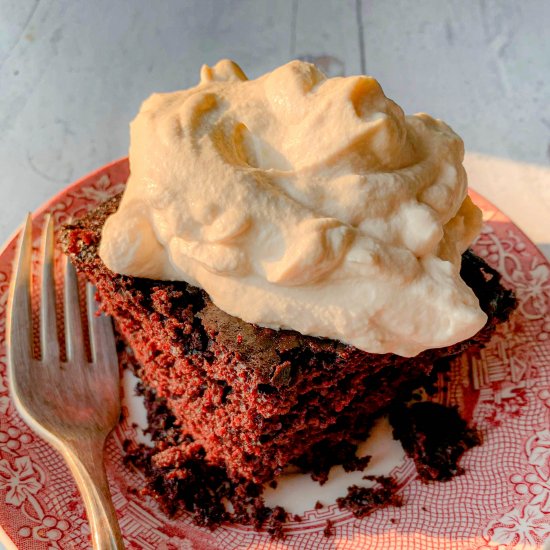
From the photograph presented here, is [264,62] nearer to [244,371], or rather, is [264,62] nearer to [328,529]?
[244,371]

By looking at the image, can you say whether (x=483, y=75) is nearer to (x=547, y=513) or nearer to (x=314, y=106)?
(x=314, y=106)

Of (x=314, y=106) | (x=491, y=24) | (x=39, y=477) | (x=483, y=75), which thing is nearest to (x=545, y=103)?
(x=483, y=75)

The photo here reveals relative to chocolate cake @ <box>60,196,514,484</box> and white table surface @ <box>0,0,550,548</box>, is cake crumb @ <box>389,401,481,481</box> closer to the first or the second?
chocolate cake @ <box>60,196,514,484</box>

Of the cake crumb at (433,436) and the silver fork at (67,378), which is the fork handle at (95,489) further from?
the cake crumb at (433,436)

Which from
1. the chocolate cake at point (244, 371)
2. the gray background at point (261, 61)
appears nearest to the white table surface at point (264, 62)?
the gray background at point (261, 61)

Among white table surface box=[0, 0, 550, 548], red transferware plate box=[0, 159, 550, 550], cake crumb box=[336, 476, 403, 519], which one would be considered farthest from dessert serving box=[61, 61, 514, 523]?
white table surface box=[0, 0, 550, 548]
